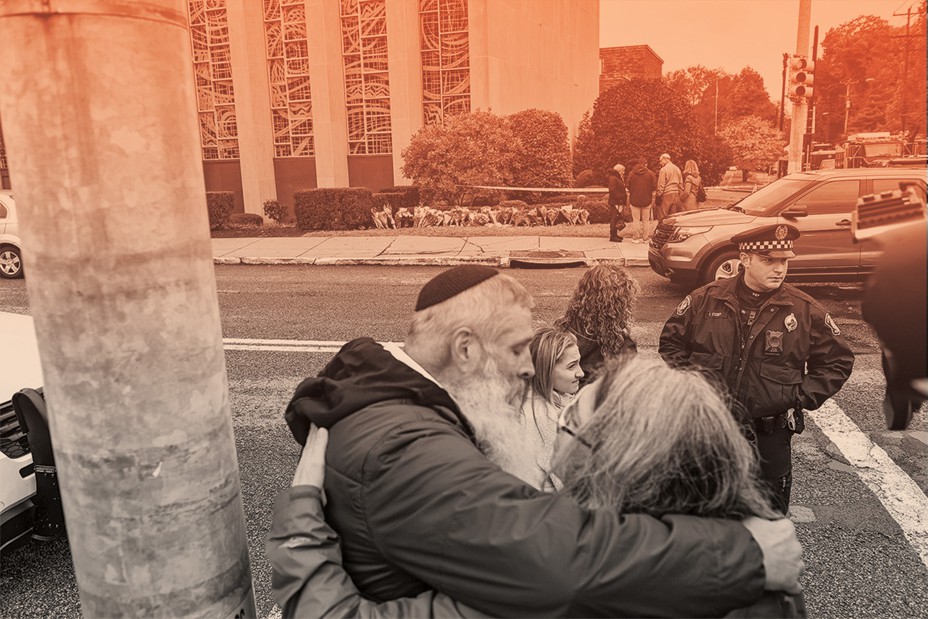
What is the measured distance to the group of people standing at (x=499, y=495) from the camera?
1529mm

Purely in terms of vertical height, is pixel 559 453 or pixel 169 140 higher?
pixel 169 140

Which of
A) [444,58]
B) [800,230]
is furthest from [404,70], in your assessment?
[800,230]

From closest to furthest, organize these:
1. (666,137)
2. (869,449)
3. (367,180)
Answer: (869,449), (367,180), (666,137)

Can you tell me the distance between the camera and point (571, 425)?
1921mm

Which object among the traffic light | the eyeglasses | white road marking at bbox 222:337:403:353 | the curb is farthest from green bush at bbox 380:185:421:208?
the eyeglasses

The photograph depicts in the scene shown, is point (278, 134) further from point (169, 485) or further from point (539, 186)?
point (169, 485)

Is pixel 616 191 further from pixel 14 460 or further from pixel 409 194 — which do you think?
pixel 14 460

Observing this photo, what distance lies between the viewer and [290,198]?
89.8ft

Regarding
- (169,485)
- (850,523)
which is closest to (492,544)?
(169,485)

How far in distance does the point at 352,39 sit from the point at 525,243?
1254 centimetres

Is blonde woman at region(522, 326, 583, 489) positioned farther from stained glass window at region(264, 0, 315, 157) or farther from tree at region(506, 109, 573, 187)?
stained glass window at region(264, 0, 315, 157)

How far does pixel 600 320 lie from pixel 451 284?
Answer: 233cm

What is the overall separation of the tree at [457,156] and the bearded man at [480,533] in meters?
19.8

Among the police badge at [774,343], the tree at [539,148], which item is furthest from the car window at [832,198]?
the tree at [539,148]
